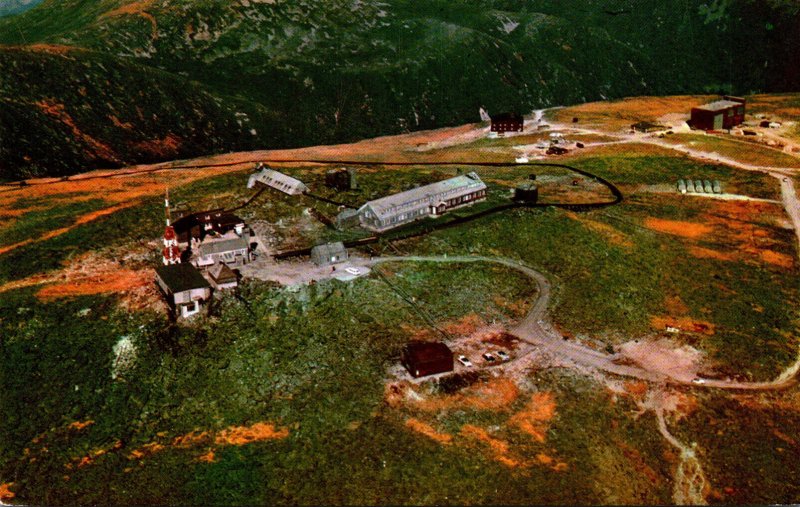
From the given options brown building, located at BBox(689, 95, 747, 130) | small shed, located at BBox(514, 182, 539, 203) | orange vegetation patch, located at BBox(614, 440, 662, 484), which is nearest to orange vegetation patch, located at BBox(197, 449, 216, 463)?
orange vegetation patch, located at BBox(614, 440, 662, 484)

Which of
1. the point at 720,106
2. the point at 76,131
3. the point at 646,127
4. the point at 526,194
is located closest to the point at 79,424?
the point at 526,194

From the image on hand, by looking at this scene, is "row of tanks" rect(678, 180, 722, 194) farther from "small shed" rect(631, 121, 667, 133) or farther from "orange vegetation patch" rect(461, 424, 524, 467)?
"orange vegetation patch" rect(461, 424, 524, 467)

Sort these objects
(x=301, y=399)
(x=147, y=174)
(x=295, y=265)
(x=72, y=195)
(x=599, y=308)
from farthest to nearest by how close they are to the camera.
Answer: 1. (x=147, y=174)
2. (x=72, y=195)
3. (x=295, y=265)
4. (x=599, y=308)
5. (x=301, y=399)

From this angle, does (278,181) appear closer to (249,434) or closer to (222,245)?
(222,245)

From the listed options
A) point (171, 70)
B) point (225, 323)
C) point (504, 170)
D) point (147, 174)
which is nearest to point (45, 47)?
point (171, 70)

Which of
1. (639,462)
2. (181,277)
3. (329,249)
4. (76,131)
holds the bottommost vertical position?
(639,462)

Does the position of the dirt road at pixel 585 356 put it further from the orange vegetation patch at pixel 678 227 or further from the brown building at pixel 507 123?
the brown building at pixel 507 123

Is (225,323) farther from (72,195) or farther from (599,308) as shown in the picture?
(72,195)
